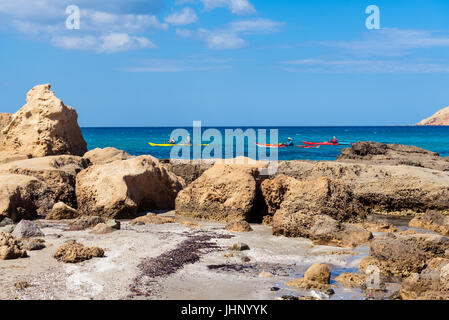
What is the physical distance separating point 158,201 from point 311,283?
6.95m

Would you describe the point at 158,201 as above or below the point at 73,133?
below

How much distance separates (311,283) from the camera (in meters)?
6.80

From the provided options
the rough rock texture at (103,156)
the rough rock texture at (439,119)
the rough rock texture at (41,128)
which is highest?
the rough rock texture at (439,119)

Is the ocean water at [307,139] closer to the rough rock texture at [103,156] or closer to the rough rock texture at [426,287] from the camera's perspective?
the rough rock texture at [103,156]

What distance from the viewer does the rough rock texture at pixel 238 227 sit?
1037 cm

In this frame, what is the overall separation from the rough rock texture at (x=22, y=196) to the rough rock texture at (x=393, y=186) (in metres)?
6.82

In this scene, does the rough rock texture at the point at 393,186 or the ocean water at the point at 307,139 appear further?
the ocean water at the point at 307,139

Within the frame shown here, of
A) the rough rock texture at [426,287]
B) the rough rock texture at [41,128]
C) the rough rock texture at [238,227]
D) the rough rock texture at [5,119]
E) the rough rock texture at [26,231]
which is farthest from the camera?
the rough rock texture at [5,119]

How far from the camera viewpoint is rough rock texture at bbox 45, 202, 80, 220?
36.5 ft

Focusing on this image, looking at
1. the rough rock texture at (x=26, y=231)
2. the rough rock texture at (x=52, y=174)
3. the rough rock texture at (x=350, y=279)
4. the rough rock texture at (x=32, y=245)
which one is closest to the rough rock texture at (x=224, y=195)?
the rough rock texture at (x=52, y=174)
